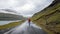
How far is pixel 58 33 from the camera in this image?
22.8 metres

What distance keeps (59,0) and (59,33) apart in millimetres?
53924

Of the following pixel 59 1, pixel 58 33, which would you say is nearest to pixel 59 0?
pixel 59 1

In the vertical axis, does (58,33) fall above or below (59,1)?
below

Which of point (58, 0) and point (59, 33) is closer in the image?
point (59, 33)

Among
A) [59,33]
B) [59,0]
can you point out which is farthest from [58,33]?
[59,0]

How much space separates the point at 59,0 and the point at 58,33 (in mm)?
53421

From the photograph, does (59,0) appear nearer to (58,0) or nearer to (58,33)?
(58,0)

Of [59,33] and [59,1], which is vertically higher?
[59,1]

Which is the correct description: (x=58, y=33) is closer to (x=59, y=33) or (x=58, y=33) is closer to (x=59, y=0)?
(x=59, y=33)

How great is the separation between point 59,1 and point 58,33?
53.5 m

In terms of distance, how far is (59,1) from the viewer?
74.9 meters

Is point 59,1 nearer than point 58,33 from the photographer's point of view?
No

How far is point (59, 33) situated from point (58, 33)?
53 cm

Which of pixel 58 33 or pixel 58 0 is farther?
pixel 58 0
